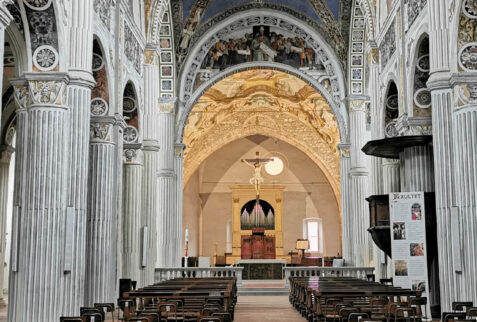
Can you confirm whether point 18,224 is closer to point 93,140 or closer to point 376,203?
point 93,140

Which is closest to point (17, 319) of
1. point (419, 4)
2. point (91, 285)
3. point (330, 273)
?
point (91, 285)

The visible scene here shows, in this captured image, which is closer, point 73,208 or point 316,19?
point 73,208

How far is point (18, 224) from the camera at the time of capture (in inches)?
470

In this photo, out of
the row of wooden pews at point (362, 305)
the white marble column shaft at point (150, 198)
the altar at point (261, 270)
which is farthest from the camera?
the altar at point (261, 270)

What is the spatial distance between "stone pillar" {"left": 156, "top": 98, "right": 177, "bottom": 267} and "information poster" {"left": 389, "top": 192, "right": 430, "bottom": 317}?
472 inches

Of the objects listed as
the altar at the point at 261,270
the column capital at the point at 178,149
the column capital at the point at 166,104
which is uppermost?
the column capital at the point at 166,104

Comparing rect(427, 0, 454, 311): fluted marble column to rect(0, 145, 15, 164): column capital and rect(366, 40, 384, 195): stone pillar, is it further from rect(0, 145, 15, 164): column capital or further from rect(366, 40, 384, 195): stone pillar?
rect(0, 145, 15, 164): column capital

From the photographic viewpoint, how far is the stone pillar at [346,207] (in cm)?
2461

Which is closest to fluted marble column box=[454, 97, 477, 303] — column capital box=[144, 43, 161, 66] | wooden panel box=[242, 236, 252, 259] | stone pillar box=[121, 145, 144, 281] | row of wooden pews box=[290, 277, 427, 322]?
row of wooden pews box=[290, 277, 427, 322]

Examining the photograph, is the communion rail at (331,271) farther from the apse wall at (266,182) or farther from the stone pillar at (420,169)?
the apse wall at (266,182)

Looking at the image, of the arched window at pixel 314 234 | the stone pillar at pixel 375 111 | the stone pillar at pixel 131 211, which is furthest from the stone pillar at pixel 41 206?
the arched window at pixel 314 234

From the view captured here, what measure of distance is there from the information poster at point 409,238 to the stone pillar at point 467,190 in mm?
1270

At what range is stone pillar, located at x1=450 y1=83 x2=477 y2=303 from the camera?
11.7 metres

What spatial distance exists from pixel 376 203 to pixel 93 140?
641 centimetres
